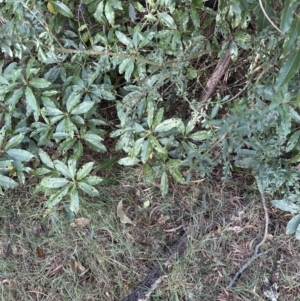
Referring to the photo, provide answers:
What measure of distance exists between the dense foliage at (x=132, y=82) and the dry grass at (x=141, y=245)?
0.62 feet

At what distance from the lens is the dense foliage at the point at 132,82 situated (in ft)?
4.88

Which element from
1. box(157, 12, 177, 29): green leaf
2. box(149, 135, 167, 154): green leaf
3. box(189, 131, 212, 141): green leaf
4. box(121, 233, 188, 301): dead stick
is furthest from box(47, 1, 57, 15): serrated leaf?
box(121, 233, 188, 301): dead stick

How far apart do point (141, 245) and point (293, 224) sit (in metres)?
0.67

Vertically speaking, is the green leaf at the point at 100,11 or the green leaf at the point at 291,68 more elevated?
the green leaf at the point at 291,68

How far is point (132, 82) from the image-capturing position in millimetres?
1763

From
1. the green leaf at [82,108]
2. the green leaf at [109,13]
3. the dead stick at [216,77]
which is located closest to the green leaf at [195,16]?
the dead stick at [216,77]

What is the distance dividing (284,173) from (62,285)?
A: 1109 millimetres

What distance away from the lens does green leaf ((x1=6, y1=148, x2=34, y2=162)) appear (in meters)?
1.67

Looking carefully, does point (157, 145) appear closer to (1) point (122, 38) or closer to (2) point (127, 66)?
(2) point (127, 66)

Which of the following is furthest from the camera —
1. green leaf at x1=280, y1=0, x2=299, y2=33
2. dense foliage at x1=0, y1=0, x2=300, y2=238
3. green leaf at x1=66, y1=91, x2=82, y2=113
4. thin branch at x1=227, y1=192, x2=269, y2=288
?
thin branch at x1=227, y1=192, x2=269, y2=288

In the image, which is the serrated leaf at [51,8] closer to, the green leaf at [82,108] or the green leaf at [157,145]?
the green leaf at [82,108]

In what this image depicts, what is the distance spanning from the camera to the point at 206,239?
71.4 inches

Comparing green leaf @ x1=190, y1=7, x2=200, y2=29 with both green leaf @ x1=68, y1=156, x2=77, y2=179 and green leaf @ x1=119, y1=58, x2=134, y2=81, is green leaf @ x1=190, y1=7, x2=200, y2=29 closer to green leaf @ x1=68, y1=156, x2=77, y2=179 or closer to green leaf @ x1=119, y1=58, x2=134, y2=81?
green leaf @ x1=119, y1=58, x2=134, y2=81

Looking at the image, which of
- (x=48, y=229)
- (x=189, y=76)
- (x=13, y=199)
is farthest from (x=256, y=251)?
(x=13, y=199)
